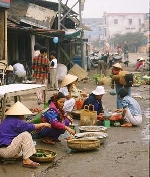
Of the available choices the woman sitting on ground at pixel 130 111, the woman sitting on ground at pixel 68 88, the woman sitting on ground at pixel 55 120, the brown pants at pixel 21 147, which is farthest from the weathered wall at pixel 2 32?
the brown pants at pixel 21 147

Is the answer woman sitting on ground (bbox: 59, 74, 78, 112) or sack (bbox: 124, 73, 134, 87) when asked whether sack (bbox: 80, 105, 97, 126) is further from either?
sack (bbox: 124, 73, 134, 87)

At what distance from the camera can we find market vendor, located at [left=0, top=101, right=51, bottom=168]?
17.5 ft

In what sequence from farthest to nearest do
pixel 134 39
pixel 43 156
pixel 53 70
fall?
pixel 134 39
pixel 53 70
pixel 43 156

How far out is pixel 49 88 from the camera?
49.1 ft

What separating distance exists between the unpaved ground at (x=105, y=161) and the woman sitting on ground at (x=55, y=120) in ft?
0.53

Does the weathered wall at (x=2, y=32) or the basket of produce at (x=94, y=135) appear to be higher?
the weathered wall at (x=2, y=32)

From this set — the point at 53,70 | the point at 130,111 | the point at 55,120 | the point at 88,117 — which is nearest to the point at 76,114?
the point at 88,117

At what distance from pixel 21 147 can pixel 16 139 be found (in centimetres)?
15

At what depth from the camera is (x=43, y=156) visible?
579 cm

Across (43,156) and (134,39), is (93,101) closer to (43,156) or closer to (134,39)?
(43,156)

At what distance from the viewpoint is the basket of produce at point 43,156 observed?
566 centimetres

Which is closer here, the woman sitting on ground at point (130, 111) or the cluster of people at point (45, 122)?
the cluster of people at point (45, 122)

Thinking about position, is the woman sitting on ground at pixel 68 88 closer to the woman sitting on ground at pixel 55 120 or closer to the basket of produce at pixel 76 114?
the basket of produce at pixel 76 114

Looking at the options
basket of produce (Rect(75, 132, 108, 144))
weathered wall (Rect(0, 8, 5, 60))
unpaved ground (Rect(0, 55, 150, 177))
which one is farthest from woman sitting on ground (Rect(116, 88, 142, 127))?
weathered wall (Rect(0, 8, 5, 60))
